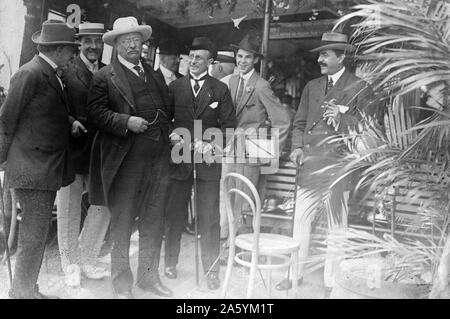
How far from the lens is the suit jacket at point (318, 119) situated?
3.58 m

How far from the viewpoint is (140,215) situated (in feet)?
12.1

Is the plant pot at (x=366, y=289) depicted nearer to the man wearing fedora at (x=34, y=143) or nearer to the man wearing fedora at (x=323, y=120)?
the man wearing fedora at (x=323, y=120)

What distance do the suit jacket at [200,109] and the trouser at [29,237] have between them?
1084 millimetres

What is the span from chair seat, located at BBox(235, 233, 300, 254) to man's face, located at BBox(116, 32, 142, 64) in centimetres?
160

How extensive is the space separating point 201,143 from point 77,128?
39.7 inches

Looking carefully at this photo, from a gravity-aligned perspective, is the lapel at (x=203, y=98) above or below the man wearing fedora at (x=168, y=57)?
below

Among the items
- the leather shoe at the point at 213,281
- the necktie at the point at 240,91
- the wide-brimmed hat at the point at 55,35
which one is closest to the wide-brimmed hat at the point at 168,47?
the necktie at the point at 240,91

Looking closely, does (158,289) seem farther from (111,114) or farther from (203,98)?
(203,98)

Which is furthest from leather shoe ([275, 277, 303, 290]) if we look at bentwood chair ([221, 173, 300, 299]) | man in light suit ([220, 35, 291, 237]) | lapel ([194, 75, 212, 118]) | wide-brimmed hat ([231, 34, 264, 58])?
wide-brimmed hat ([231, 34, 264, 58])

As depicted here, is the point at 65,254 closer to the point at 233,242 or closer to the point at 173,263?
the point at 173,263

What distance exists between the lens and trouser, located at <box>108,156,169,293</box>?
352 cm

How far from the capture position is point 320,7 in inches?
160
